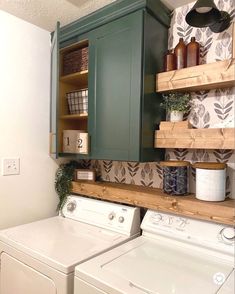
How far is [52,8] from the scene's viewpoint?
165cm

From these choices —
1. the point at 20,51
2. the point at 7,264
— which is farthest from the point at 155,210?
the point at 20,51

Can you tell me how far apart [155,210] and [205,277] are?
49 centimetres

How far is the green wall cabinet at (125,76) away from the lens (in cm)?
144

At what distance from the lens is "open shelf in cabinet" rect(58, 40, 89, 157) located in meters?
1.87

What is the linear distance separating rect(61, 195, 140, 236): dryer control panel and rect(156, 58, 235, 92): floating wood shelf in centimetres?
82

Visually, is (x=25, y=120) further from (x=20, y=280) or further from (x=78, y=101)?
(x=20, y=280)

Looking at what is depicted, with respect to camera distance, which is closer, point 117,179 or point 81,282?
point 81,282

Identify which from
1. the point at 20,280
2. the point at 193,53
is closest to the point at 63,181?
the point at 20,280

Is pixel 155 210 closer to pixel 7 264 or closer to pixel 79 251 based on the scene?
pixel 79 251

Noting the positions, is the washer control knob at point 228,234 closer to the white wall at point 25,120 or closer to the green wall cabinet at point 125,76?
the green wall cabinet at point 125,76

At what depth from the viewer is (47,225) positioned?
68.6 inches

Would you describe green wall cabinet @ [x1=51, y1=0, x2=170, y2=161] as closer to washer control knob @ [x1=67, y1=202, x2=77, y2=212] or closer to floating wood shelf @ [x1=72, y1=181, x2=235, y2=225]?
floating wood shelf @ [x1=72, y1=181, x2=235, y2=225]

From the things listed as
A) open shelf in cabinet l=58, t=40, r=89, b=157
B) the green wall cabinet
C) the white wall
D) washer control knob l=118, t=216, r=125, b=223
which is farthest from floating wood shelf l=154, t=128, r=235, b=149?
the white wall

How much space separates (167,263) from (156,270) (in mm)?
94
